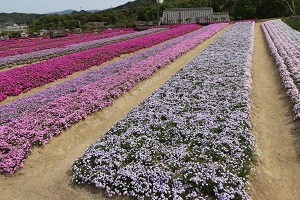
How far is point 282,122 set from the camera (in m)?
10.8

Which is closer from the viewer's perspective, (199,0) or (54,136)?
(54,136)

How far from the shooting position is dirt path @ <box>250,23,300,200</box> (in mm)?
7045

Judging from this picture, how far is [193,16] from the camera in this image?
66125mm

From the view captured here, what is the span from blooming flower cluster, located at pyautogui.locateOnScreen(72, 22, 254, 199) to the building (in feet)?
184

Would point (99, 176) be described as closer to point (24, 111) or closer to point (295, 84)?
point (24, 111)

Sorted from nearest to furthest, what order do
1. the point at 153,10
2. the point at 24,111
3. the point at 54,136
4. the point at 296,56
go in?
the point at 54,136, the point at 24,111, the point at 296,56, the point at 153,10

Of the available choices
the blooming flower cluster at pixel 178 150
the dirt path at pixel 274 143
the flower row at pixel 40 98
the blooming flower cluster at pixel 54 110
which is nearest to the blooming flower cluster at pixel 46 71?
the flower row at pixel 40 98

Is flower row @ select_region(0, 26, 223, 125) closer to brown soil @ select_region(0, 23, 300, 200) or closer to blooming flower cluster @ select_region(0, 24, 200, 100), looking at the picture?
brown soil @ select_region(0, 23, 300, 200)

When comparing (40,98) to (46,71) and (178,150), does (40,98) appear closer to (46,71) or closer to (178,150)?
(46,71)

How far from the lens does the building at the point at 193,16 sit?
210ft

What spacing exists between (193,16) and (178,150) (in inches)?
2541

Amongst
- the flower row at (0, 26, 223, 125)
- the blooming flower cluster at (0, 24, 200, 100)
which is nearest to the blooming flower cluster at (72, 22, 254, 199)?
the flower row at (0, 26, 223, 125)

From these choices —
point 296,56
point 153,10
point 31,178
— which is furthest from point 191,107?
point 153,10

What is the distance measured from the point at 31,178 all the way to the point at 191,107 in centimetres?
Answer: 722
